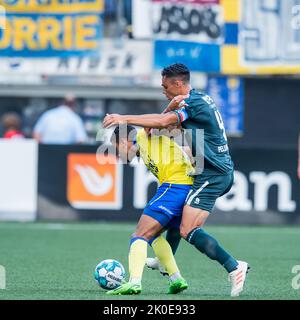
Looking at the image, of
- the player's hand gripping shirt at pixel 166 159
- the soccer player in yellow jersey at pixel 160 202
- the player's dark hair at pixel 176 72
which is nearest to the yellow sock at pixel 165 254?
the soccer player in yellow jersey at pixel 160 202

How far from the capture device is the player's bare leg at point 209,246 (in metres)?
8.81

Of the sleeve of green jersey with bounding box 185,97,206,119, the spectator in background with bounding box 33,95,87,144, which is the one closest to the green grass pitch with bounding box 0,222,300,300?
the sleeve of green jersey with bounding box 185,97,206,119

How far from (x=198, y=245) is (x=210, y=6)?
11569 mm

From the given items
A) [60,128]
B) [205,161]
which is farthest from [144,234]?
[60,128]

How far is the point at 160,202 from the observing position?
9008mm

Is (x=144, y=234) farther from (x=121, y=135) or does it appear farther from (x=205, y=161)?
(x=121, y=135)

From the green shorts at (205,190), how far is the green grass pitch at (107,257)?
77 centimetres

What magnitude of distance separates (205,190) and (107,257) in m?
3.35

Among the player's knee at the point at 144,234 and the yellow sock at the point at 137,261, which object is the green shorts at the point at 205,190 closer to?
the player's knee at the point at 144,234

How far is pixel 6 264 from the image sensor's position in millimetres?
11180

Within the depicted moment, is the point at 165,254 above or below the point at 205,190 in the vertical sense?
below

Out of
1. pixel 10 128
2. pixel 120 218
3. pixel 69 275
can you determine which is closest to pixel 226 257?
pixel 69 275

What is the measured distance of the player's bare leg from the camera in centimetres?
881

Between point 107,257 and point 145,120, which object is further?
point 107,257
